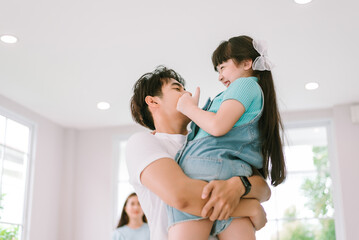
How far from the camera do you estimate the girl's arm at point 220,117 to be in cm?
123

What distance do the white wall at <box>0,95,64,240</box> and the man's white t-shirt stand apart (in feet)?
13.1

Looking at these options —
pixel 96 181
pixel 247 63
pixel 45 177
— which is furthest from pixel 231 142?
pixel 96 181

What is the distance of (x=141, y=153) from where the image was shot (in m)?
1.25

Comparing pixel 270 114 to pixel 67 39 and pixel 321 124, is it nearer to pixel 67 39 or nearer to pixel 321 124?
pixel 67 39

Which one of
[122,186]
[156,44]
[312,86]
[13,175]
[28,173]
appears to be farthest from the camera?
[122,186]

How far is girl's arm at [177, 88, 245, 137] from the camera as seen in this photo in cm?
123

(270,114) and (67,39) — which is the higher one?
(67,39)

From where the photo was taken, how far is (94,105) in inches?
206

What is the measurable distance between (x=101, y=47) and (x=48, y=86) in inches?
41.9

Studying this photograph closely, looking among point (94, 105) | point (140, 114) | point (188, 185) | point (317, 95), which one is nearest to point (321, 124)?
point (317, 95)

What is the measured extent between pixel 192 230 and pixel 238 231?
0.12 metres

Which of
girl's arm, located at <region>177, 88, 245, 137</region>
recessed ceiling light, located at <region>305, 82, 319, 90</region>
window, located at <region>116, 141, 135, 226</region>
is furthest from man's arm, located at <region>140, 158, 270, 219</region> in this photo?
window, located at <region>116, 141, 135, 226</region>

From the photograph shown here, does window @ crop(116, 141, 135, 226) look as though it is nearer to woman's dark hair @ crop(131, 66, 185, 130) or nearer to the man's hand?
woman's dark hair @ crop(131, 66, 185, 130)

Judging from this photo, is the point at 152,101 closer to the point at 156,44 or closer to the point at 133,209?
Result: the point at 156,44
